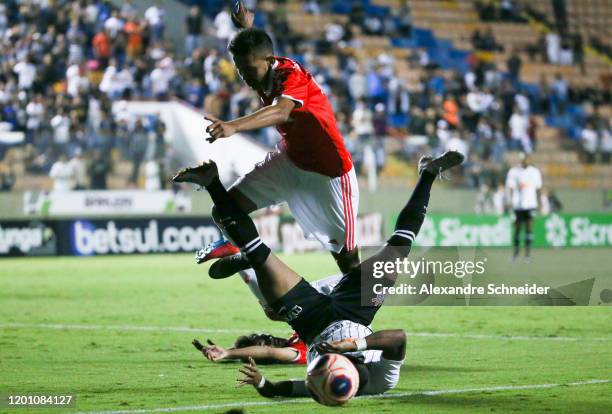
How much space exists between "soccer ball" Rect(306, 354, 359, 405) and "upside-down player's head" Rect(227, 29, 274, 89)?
277 centimetres

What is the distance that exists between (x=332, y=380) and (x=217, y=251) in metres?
3.33

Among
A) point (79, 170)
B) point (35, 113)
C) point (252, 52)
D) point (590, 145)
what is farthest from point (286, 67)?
point (590, 145)

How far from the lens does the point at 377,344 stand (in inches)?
316

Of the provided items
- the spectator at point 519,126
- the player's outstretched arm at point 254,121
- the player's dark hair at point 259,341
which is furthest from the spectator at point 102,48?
the player's outstretched arm at point 254,121

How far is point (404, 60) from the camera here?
125 feet

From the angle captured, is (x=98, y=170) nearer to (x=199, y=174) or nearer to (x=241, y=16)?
(x=241, y=16)

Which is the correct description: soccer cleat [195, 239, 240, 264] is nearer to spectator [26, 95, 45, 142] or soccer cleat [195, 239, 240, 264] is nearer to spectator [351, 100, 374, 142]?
spectator [26, 95, 45, 142]

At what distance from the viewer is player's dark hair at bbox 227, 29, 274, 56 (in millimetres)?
9383

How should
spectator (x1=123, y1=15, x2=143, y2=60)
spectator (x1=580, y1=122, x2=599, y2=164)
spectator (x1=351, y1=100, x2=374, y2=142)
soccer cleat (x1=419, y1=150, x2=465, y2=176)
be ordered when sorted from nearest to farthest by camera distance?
soccer cleat (x1=419, y1=150, x2=465, y2=176)
spectator (x1=351, y1=100, x2=374, y2=142)
spectator (x1=123, y1=15, x2=143, y2=60)
spectator (x1=580, y1=122, x2=599, y2=164)

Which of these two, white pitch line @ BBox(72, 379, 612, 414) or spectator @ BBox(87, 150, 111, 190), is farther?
spectator @ BBox(87, 150, 111, 190)

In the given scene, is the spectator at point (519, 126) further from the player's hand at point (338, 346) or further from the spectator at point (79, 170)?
the player's hand at point (338, 346)

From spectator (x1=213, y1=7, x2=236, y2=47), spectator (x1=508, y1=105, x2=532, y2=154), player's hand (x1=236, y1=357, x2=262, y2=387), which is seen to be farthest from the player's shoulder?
spectator (x1=213, y1=7, x2=236, y2=47)

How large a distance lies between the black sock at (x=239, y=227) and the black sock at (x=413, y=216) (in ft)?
4.10

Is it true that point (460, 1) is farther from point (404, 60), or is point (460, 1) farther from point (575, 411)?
point (575, 411)
